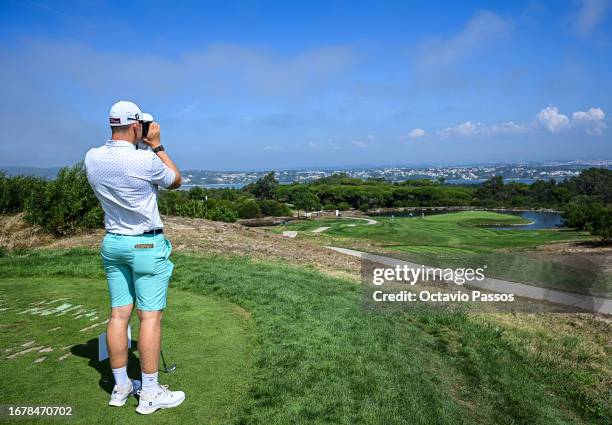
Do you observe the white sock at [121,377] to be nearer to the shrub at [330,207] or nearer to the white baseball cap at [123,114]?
the white baseball cap at [123,114]

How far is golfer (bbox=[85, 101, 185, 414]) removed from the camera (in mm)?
3502

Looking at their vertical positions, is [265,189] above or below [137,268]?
below

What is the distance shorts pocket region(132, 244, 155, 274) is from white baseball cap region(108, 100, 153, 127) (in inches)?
38.4

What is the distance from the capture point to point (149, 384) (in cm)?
360

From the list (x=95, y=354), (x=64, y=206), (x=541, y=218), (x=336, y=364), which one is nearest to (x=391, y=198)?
(x=541, y=218)

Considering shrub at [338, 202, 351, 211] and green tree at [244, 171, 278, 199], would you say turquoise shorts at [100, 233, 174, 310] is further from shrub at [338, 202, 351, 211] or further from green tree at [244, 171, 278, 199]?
green tree at [244, 171, 278, 199]

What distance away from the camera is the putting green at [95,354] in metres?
3.65

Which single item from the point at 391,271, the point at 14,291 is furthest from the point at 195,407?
the point at 391,271

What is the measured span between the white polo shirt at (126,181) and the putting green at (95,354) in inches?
56.2

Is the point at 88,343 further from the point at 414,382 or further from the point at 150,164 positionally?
the point at 414,382

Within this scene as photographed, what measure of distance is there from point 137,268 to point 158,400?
1.07 metres

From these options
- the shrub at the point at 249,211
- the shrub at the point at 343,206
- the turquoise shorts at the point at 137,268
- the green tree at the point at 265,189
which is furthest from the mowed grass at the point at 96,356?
the green tree at the point at 265,189

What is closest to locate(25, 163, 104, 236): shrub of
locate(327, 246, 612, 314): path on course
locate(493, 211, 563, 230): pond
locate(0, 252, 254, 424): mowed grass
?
locate(0, 252, 254, 424): mowed grass

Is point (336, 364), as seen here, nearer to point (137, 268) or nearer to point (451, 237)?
point (137, 268)
